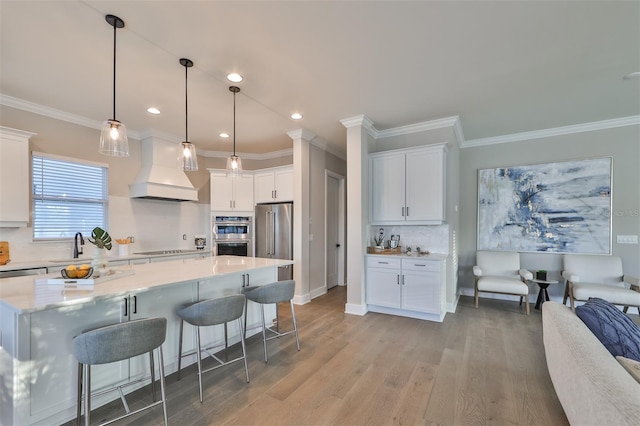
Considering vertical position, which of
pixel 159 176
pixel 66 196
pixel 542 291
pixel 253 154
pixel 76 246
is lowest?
pixel 542 291

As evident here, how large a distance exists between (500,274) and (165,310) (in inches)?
183

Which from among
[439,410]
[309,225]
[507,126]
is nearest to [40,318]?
[439,410]

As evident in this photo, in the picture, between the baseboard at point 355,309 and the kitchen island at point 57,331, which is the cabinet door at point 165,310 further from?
the baseboard at point 355,309

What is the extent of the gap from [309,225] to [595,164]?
443cm

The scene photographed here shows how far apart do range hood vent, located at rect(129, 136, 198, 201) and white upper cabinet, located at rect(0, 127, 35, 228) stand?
1273mm

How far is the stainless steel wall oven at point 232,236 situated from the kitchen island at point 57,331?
2.86 metres

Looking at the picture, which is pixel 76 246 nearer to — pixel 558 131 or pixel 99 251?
pixel 99 251

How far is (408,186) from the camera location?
4.07 meters

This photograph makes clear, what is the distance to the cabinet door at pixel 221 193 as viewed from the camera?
Result: 17.5ft

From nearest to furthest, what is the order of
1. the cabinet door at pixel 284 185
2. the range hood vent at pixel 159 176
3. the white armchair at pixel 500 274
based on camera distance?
1. the white armchair at pixel 500 274
2. the range hood vent at pixel 159 176
3. the cabinet door at pixel 284 185

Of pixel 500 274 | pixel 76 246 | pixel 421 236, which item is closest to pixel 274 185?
pixel 421 236

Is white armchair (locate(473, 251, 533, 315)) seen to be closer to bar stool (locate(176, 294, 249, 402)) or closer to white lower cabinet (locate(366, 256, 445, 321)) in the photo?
white lower cabinet (locate(366, 256, 445, 321))

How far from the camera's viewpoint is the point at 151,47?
243cm

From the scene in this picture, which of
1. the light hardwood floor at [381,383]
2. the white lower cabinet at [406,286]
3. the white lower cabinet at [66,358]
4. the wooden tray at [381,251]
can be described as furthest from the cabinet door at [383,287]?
the white lower cabinet at [66,358]
